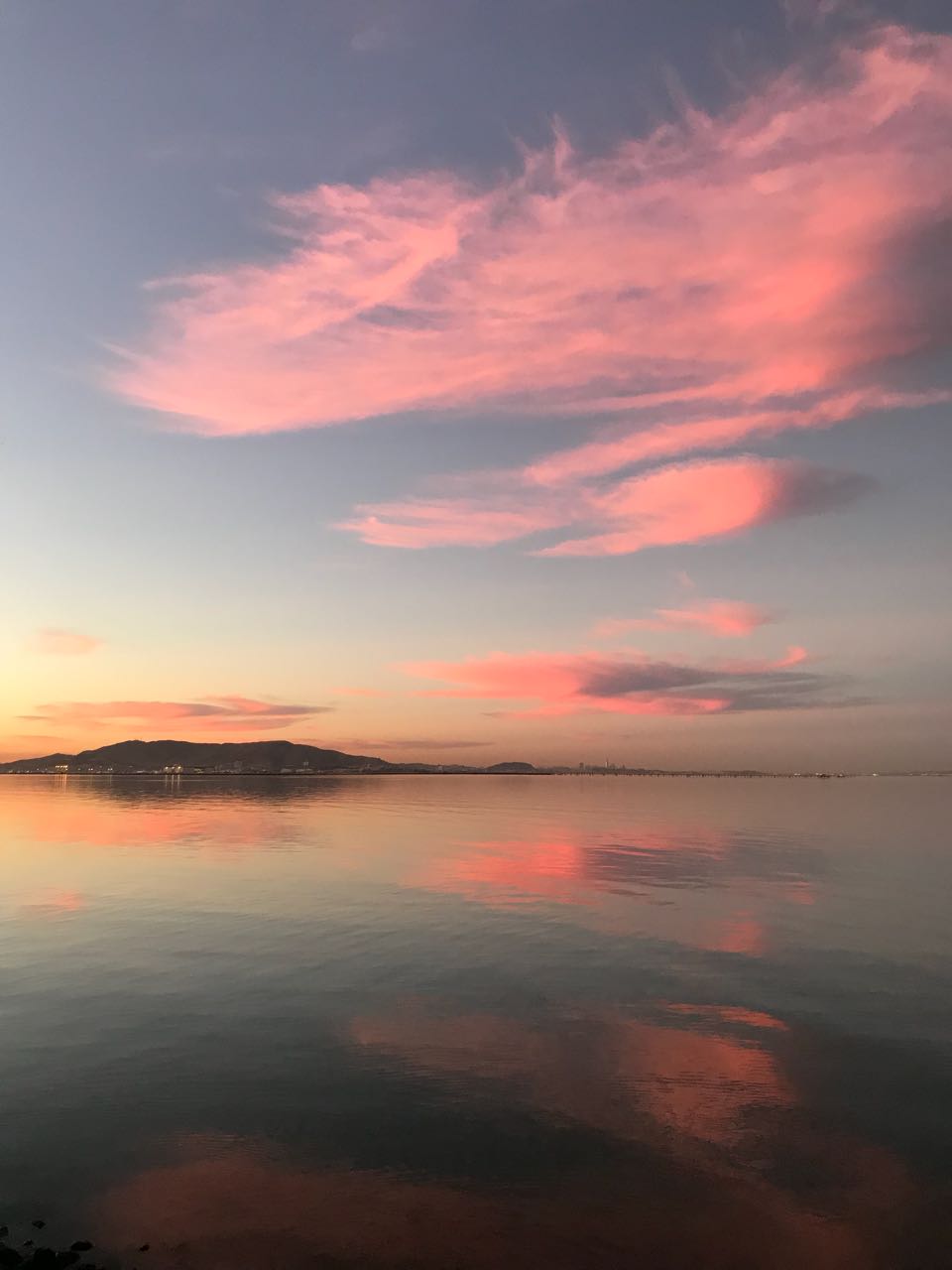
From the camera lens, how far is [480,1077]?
19.5m

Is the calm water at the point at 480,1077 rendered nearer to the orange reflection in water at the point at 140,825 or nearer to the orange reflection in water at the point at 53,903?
the orange reflection in water at the point at 53,903

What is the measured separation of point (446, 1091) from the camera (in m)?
18.6

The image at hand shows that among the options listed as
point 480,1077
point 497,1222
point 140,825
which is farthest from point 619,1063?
point 140,825

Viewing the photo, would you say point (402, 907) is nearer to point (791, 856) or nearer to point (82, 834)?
point (791, 856)

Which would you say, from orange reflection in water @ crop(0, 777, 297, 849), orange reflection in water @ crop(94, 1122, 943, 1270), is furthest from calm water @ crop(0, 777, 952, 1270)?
orange reflection in water @ crop(0, 777, 297, 849)

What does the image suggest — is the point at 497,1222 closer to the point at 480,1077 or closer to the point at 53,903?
the point at 480,1077

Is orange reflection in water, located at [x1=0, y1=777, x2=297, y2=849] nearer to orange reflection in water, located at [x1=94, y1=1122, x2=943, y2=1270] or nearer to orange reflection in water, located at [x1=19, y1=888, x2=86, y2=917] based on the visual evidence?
orange reflection in water, located at [x1=19, y1=888, x2=86, y2=917]

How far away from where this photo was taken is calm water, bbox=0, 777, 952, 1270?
1346 centimetres

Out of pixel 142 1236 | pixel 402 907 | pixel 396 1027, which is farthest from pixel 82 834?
pixel 142 1236

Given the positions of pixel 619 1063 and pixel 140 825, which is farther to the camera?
pixel 140 825

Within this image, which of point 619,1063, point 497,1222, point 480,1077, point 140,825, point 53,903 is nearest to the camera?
point 497,1222

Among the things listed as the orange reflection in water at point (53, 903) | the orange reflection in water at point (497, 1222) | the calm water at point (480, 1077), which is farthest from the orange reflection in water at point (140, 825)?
the orange reflection in water at point (497, 1222)

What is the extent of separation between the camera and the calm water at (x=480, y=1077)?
13.5 m

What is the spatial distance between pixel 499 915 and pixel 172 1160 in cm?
2542
